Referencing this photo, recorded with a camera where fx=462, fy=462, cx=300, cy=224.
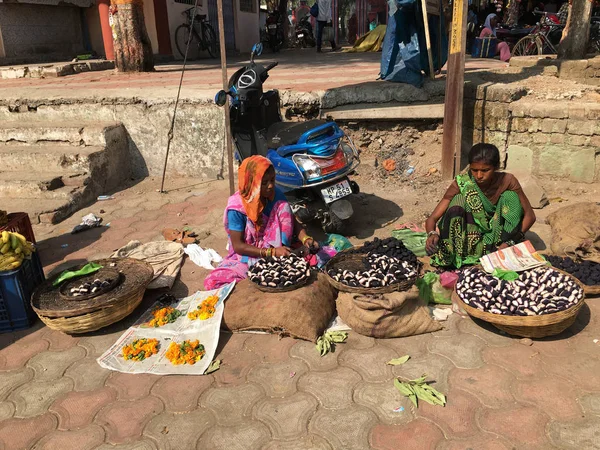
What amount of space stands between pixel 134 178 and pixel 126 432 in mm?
4770

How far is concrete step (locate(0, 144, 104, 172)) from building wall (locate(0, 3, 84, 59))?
7193mm

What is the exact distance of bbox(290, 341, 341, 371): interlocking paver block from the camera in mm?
2701

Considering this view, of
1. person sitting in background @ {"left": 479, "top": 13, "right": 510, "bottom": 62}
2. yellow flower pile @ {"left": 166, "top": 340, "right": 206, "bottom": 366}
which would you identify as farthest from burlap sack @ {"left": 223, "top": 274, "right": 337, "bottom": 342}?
person sitting in background @ {"left": 479, "top": 13, "right": 510, "bottom": 62}

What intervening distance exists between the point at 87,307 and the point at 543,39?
11.5 m

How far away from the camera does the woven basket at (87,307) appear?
2.91 m

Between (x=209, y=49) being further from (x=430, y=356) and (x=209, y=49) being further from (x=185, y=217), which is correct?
(x=430, y=356)

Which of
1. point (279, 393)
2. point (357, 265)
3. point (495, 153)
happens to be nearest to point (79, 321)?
point (279, 393)

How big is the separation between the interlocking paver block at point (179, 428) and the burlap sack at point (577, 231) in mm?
3032

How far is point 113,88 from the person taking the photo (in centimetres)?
716

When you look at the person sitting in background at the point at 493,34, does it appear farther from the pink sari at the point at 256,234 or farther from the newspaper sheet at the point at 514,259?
the pink sari at the point at 256,234

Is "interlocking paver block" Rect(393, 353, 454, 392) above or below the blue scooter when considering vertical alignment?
below

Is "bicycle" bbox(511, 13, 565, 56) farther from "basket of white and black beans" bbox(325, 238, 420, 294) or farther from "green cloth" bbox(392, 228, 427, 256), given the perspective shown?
"basket of white and black beans" bbox(325, 238, 420, 294)

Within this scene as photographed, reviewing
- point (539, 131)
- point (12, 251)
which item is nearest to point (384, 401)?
point (12, 251)

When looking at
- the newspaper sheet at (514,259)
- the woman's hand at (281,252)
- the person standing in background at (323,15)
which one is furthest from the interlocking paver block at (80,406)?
the person standing in background at (323,15)
